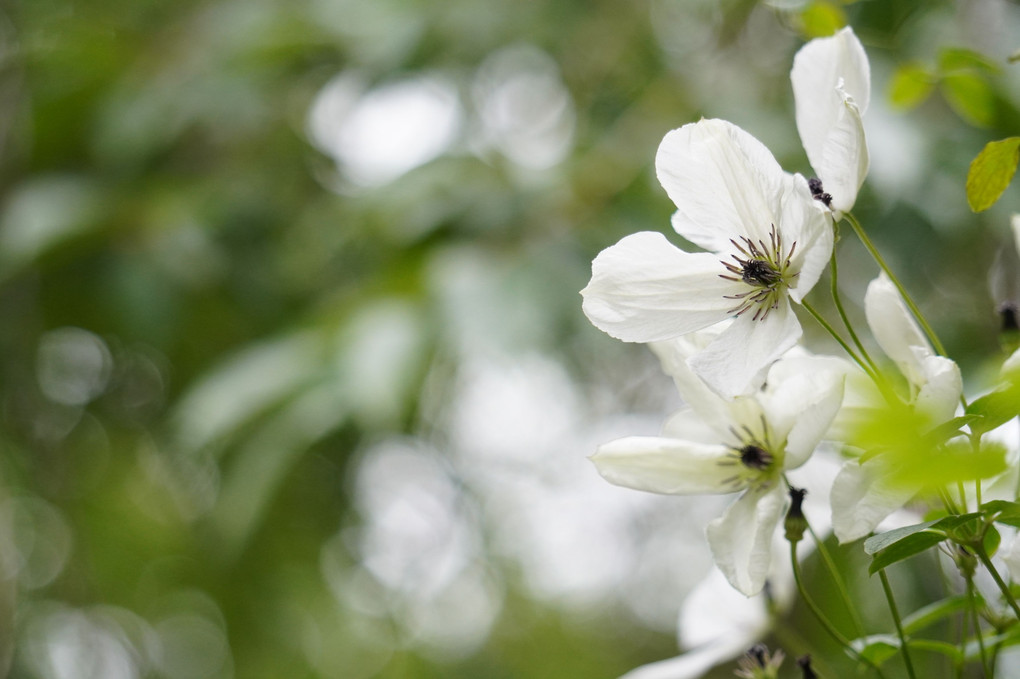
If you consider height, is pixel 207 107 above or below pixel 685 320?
below

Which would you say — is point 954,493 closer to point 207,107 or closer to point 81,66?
point 207,107

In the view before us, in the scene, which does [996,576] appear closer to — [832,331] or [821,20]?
[832,331]

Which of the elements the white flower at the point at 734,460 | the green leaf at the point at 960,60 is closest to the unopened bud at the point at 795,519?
the white flower at the point at 734,460

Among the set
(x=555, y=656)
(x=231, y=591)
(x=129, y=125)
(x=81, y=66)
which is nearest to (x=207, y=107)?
(x=129, y=125)

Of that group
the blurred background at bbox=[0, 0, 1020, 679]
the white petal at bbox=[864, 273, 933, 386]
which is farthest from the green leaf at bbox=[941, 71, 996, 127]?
the white petal at bbox=[864, 273, 933, 386]

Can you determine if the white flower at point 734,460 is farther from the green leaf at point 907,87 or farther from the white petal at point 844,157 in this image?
the green leaf at point 907,87

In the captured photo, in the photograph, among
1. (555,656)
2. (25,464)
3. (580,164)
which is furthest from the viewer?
(555,656)
